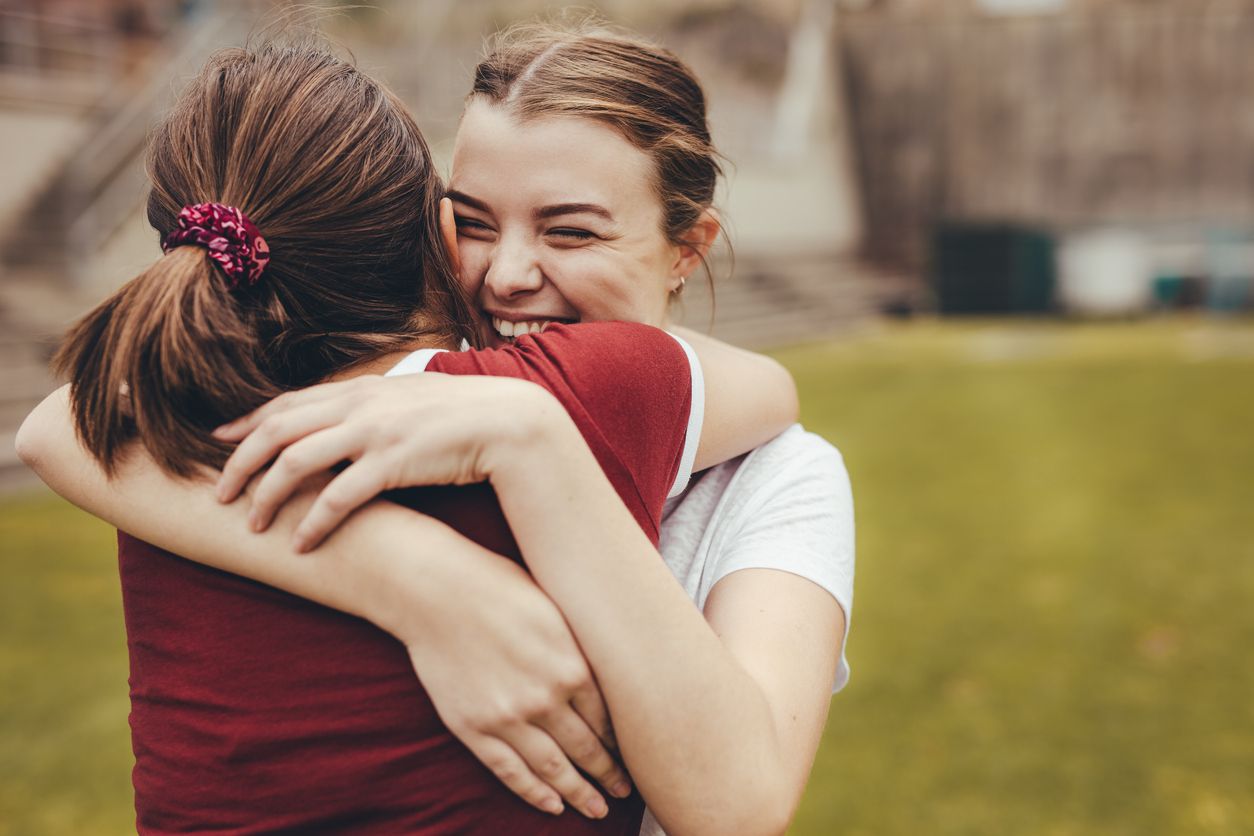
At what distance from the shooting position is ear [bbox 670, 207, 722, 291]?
147 cm

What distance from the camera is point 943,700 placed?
3801mm

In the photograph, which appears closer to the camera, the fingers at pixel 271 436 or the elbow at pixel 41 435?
the fingers at pixel 271 436

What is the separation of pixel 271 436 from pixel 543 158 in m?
0.49

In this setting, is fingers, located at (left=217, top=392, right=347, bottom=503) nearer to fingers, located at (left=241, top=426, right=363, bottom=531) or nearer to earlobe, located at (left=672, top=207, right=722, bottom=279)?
fingers, located at (left=241, top=426, right=363, bottom=531)

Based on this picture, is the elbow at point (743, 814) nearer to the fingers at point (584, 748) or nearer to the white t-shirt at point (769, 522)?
the fingers at point (584, 748)

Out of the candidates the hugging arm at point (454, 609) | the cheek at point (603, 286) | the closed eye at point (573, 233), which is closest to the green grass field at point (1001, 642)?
the cheek at point (603, 286)

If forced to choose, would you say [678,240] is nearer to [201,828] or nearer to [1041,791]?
[201,828]

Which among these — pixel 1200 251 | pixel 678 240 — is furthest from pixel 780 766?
pixel 1200 251

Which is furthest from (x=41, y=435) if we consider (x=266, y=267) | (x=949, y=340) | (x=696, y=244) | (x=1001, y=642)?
(x=949, y=340)

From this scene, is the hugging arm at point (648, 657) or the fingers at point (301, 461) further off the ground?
the fingers at point (301, 461)

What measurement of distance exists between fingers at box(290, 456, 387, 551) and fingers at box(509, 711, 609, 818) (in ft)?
0.73

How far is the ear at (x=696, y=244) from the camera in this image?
147 centimetres

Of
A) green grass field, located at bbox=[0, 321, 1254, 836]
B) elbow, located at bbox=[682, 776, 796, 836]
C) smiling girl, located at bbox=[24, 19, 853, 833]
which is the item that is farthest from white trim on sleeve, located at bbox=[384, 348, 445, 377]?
green grass field, located at bbox=[0, 321, 1254, 836]

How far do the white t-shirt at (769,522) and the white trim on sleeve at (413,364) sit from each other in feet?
1.20
